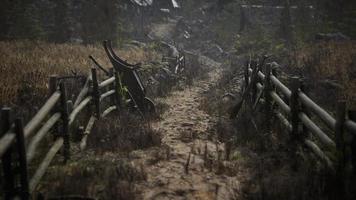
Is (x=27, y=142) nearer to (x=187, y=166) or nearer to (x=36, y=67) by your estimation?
(x=187, y=166)

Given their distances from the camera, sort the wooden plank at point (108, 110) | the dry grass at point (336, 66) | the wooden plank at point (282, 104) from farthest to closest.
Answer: the dry grass at point (336, 66)
the wooden plank at point (108, 110)
the wooden plank at point (282, 104)

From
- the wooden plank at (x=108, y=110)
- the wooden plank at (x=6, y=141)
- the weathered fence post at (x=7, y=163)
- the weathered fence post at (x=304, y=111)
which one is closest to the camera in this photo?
the wooden plank at (x=6, y=141)

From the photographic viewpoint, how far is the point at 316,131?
18.2ft

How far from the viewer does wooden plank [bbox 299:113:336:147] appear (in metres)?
5.13

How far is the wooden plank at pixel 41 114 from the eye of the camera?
180 inches

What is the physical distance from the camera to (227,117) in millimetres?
9695

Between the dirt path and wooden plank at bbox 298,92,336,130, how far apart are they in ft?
5.08

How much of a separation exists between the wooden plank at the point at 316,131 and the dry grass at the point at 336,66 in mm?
3656

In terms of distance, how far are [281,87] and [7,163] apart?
5.20m

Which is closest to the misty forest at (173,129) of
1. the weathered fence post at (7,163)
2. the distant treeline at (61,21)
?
the weathered fence post at (7,163)

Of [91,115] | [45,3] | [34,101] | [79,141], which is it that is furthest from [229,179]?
[45,3]

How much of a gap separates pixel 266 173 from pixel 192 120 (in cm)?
409

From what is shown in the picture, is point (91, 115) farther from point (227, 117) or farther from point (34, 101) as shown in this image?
point (227, 117)

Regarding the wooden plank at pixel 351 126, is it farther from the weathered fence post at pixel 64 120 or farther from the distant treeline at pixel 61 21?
the distant treeline at pixel 61 21
